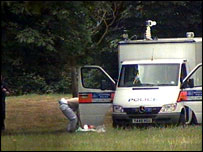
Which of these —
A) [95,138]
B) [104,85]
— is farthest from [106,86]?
[95,138]

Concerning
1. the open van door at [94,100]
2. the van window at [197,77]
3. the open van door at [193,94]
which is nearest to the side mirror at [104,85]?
the open van door at [94,100]

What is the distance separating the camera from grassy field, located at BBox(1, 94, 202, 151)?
12172 millimetres

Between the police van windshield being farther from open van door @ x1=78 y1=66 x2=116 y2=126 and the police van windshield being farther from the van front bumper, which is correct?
the van front bumper

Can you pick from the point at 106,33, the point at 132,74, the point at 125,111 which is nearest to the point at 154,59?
the point at 132,74

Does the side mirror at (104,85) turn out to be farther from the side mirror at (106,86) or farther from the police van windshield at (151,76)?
the police van windshield at (151,76)

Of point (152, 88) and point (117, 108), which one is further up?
point (152, 88)

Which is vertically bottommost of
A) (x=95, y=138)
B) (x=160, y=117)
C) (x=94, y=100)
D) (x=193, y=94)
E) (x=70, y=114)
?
(x=95, y=138)

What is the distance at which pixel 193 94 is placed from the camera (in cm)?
1855

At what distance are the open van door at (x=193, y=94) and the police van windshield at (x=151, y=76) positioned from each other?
0.43 meters

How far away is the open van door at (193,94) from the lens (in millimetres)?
18406

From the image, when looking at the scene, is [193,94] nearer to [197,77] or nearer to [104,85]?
[197,77]

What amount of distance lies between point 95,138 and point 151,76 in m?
4.43

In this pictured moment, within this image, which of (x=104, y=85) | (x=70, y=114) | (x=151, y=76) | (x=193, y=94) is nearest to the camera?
(x=70, y=114)

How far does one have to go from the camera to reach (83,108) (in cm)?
1902
